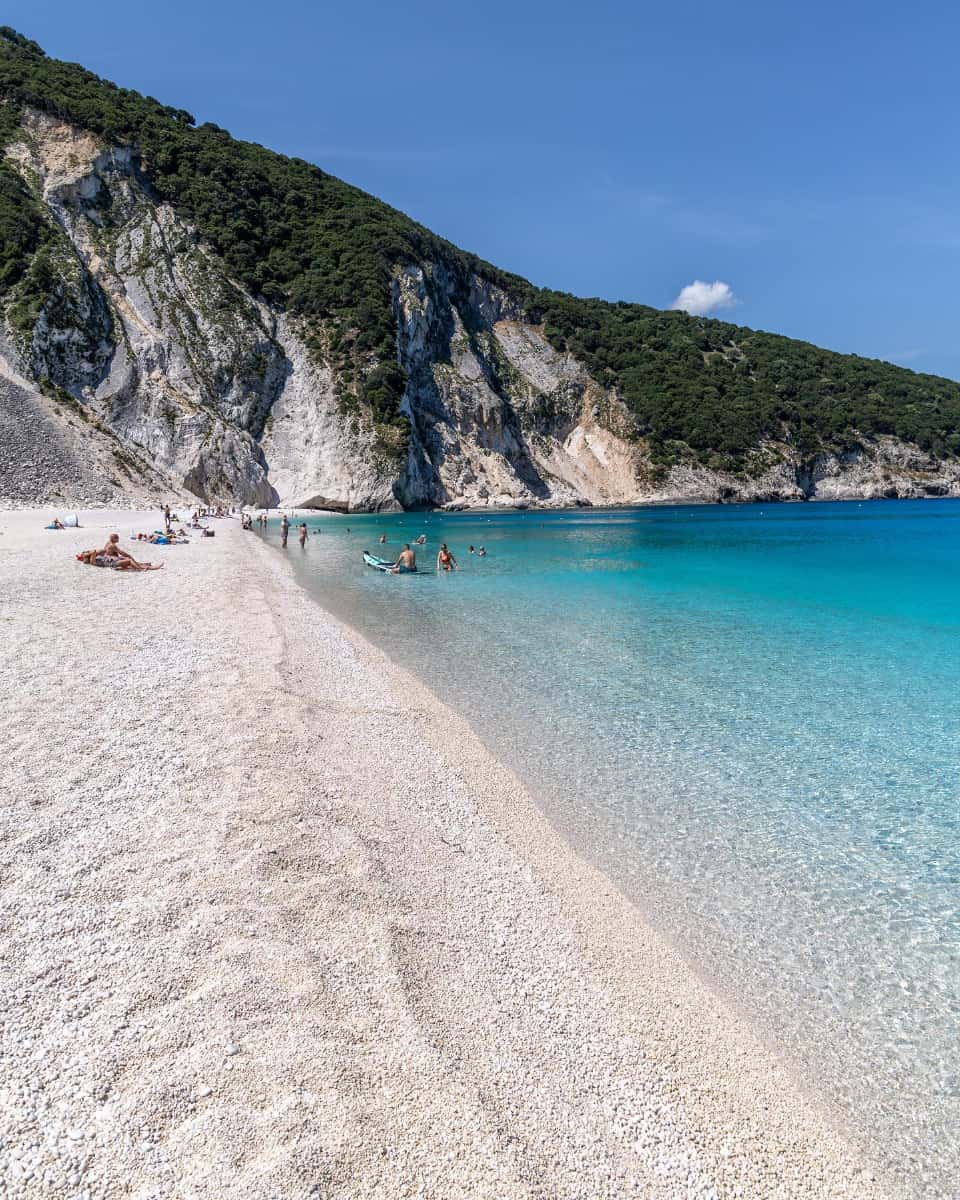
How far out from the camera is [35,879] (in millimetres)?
3977

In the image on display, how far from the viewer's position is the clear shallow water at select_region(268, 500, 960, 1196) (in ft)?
12.1

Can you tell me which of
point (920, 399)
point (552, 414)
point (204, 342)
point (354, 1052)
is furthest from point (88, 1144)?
point (920, 399)

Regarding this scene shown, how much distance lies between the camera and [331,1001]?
10.9 feet

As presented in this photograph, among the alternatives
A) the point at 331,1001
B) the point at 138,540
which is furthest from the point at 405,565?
the point at 331,1001

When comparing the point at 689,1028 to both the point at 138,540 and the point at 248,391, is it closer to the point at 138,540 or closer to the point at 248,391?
the point at 138,540

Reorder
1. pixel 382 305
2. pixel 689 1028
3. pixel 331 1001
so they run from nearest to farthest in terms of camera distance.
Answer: pixel 331 1001 < pixel 689 1028 < pixel 382 305

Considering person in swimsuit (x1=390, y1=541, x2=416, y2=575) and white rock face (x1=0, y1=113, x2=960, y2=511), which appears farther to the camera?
white rock face (x1=0, y1=113, x2=960, y2=511)

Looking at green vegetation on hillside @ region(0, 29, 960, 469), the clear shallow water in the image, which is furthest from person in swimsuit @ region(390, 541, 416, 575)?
green vegetation on hillside @ region(0, 29, 960, 469)

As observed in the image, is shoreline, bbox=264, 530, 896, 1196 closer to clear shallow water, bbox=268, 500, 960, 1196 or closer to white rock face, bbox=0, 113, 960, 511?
clear shallow water, bbox=268, 500, 960, 1196

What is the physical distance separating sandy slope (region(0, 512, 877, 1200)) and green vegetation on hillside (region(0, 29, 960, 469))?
211 feet

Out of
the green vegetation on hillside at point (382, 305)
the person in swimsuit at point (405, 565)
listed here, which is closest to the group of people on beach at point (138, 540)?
the person in swimsuit at point (405, 565)

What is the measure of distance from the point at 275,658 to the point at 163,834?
17.4 ft

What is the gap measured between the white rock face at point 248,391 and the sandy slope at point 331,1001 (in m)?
46.0

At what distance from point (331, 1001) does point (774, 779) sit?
16.7ft
